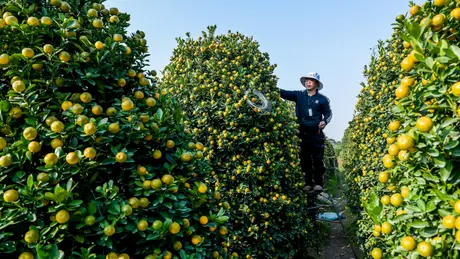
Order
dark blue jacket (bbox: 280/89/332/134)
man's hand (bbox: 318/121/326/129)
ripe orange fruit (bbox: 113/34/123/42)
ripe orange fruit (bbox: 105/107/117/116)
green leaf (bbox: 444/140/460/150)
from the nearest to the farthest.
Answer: green leaf (bbox: 444/140/460/150), ripe orange fruit (bbox: 105/107/117/116), ripe orange fruit (bbox: 113/34/123/42), man's hand (bbox: 318/121/326/129), dark blue jacket (bbox: 280/89/332/134)

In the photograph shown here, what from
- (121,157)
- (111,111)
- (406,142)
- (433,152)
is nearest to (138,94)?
(111,111)

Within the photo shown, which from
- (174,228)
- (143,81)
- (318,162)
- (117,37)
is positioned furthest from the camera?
(318,162)

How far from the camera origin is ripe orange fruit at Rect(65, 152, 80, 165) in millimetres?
1533

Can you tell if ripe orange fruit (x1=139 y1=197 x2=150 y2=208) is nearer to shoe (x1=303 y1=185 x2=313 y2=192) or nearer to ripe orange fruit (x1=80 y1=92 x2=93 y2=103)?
ripe orange fruit (x1=80 y1=92 x2=93 y2=103)

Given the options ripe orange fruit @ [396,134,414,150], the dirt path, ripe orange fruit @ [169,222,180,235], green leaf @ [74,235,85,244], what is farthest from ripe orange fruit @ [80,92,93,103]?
the dirt path

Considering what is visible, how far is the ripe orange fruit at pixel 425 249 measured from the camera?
1422 mm

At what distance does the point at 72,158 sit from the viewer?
5.04ft

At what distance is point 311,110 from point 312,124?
290mm

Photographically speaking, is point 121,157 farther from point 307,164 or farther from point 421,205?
point 307,164

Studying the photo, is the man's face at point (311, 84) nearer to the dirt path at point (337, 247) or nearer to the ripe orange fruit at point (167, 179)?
the dirt path at point (337, 247)

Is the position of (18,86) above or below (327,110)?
below

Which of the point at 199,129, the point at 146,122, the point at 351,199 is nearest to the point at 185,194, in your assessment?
the point at 146,122

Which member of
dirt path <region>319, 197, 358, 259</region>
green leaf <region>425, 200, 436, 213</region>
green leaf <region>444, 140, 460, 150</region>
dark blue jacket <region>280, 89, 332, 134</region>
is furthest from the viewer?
dirt path <region>319, 197, 358, 259</region>

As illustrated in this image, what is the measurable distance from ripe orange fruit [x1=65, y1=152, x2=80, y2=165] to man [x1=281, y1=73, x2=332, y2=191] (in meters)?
4.92
